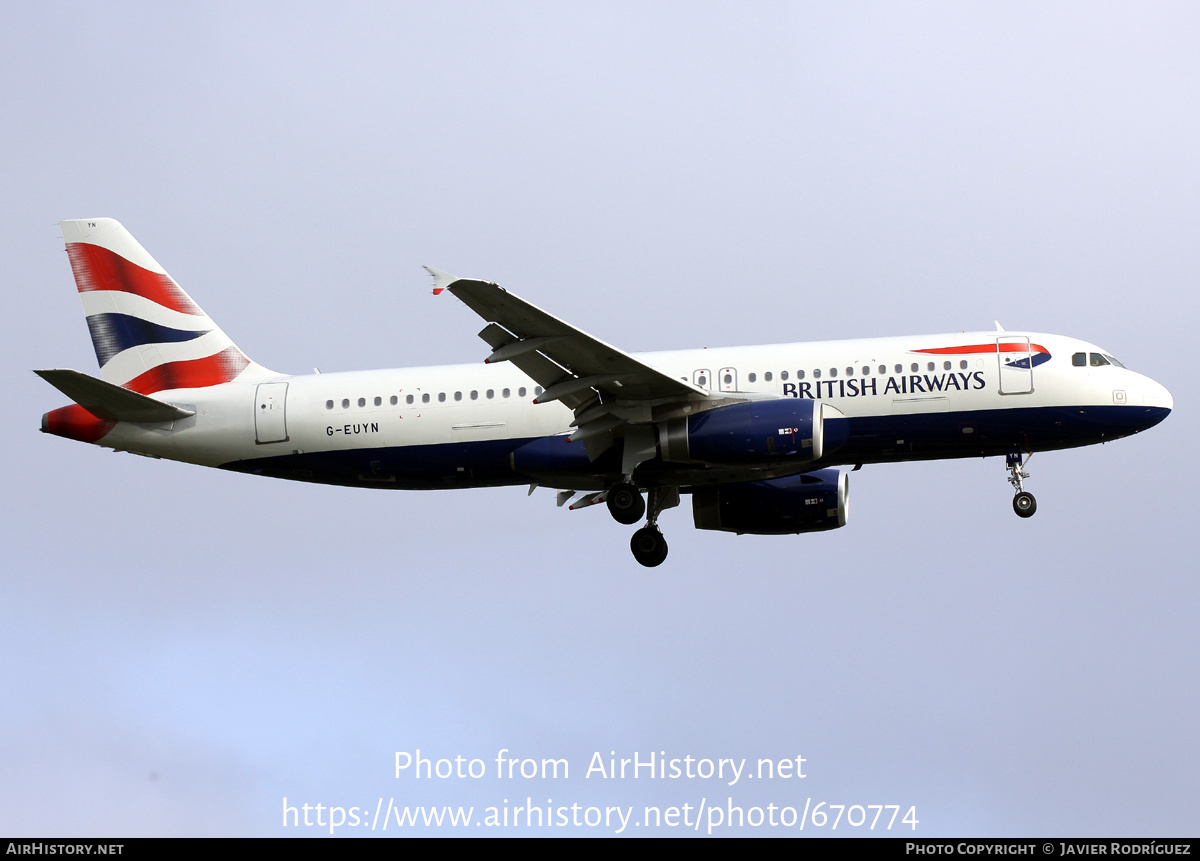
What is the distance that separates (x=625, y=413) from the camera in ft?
101

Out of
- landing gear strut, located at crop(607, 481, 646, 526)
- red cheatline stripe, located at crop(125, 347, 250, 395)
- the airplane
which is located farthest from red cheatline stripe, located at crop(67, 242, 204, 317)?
landing gear strut, located at crop(607, 481, 646, 526)

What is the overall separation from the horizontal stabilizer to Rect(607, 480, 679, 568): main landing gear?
1077cm

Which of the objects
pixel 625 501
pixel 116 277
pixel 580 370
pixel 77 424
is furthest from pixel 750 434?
pixel 116 277

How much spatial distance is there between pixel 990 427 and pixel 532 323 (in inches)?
428

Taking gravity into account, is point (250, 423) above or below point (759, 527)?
above

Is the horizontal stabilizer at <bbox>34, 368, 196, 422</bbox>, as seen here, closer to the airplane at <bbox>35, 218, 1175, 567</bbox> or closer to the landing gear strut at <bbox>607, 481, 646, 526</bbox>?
the airplane at <bbox>35, 218, 1175, 567</bbox>

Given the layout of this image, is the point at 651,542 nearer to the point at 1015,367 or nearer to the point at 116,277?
the point at 1015,367

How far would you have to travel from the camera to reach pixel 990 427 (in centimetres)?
3108

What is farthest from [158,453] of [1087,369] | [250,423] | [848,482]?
[1087,369]

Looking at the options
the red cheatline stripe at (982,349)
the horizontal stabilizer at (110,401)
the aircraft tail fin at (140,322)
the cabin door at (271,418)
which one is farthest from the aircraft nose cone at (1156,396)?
the horizontal stabilizer at (110,401)

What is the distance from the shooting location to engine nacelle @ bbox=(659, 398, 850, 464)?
29.2 meters

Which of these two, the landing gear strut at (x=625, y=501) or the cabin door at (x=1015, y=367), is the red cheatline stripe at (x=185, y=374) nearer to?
the landing gear strut at (x=625, y=501)
